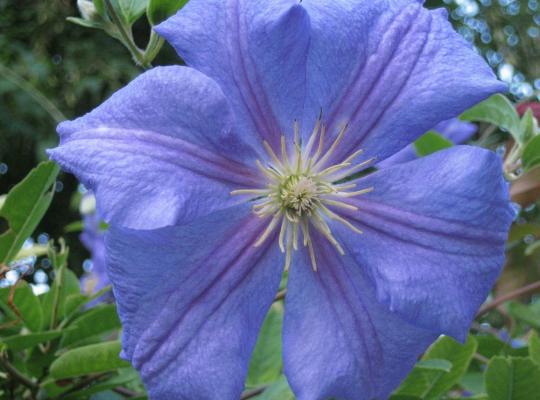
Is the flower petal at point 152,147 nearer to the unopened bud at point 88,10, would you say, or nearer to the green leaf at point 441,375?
the unopened bud at point 88,10

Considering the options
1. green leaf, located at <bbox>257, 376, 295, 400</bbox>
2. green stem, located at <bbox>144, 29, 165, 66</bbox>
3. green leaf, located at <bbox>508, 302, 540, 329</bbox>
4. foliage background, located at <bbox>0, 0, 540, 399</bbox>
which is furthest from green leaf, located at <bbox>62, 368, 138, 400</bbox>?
foliage background, located at <bbox>0, 0, 540, 399</bbox>

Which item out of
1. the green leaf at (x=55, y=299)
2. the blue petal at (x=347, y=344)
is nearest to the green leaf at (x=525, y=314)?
the blue petal at (x=347, y=344)

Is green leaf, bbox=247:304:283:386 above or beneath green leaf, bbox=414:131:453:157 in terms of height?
beneath

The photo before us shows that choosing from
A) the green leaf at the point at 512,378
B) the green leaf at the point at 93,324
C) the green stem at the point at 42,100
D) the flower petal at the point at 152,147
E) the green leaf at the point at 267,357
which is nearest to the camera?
the flower petal at the point at 152,147

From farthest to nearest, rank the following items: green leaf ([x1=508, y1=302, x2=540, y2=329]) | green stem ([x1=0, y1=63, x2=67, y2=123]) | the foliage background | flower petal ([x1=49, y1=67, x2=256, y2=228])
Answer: the foliage background < green stem ([x1=0, y1=63, x2=67, y2=123]) < green leaf ([x1=508, y1=302, x2=540, y2=329]) < flower petal ([x1=49, y1=67, x2=256, y2=228])

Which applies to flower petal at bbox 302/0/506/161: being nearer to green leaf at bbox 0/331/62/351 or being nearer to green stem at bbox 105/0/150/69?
green stem at bbox 105/0/150/69

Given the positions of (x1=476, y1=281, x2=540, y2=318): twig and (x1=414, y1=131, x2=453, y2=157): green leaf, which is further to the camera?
(x1=476, y1=281, x2=540, y2=318): twig
